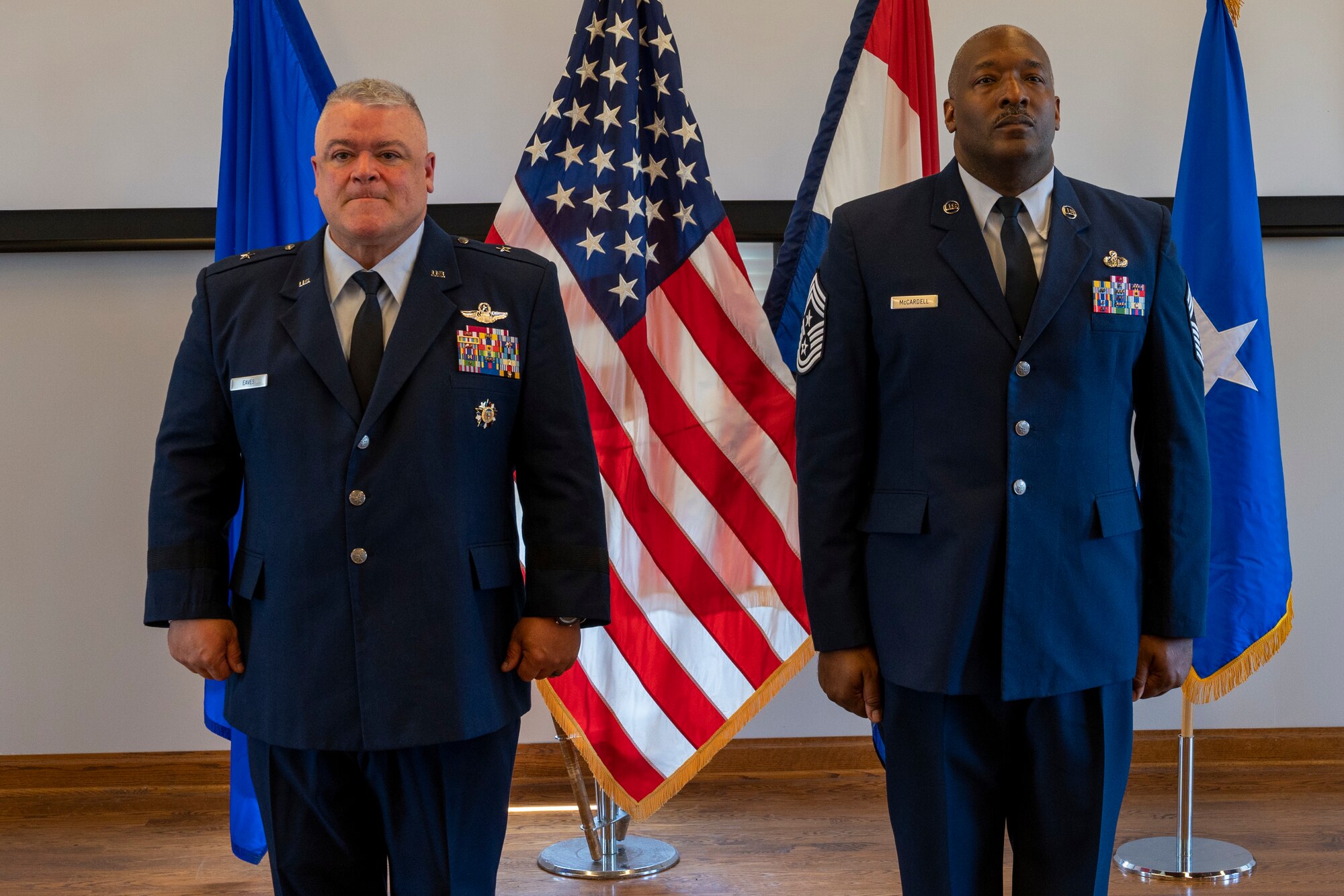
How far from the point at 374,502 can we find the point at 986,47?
0.98 meters

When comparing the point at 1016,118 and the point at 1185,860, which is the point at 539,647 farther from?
the point at 1185,860

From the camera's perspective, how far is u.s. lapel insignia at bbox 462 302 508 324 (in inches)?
60.7

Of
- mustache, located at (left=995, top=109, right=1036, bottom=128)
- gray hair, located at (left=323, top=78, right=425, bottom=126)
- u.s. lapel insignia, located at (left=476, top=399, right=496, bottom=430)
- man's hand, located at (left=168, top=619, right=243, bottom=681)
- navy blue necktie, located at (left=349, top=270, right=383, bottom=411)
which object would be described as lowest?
man's hand, located at (left=168, top=619, right=243, bottom=681)

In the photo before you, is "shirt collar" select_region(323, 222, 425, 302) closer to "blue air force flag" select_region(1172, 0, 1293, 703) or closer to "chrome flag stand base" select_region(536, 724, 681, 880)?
"chrome flag stand base" select_region(536, 724, 681, 880)

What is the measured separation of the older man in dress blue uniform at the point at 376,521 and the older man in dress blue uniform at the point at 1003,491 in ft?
1.19

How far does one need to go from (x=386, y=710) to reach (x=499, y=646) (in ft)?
0.57

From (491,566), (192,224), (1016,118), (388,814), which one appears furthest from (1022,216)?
(192,224)

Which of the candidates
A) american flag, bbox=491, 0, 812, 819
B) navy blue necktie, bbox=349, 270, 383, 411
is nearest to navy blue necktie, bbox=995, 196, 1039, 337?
navy blue necktie, bbox=349, 270, 383, 411

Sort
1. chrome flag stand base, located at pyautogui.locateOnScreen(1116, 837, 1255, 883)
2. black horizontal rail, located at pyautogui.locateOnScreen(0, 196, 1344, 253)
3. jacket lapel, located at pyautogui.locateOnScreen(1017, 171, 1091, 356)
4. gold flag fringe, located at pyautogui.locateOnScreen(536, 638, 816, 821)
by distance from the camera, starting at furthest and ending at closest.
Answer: black horizontal rail, located at pyautogui.locateOnScreen(0, 196, 1344, 253) < chrome flag stand base, located at pyautogui.locateOnScreen(1116, 837, 1255, 883) < gold flag fringe, located at pyautogui.locateOnScreen(536, 638, 816, 821) < jacket lapel, located at pyautogui.locateOnScreen(1017, 171, 1091, 356)

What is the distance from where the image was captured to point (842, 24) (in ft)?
9.95

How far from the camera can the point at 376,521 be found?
1.45m

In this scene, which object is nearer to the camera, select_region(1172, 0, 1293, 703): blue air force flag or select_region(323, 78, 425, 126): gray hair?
select_region(323, 78, 425, 126): gray hair

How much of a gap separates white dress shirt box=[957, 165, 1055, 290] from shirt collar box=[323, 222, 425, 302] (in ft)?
2.45

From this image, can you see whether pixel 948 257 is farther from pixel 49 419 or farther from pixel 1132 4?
pixel 49 419
